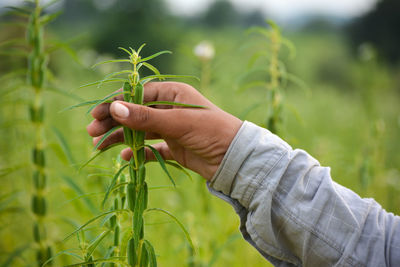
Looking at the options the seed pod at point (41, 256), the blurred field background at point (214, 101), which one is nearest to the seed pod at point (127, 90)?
the blurred field background at point (214, 101)

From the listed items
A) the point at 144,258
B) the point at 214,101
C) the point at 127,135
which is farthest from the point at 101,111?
the point at 214,101

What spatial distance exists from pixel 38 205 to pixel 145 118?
0.58m

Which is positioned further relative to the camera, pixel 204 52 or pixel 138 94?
pixel 204 52

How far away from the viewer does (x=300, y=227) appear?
940mm

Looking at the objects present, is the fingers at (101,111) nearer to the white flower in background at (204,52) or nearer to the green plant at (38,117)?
the green plant at (38,117)

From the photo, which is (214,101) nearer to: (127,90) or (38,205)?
(38,205)

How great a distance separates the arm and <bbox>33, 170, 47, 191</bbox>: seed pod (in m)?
0.28

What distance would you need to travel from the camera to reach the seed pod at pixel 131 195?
79cm

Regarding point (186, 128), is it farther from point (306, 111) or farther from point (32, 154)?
point (306, 111)

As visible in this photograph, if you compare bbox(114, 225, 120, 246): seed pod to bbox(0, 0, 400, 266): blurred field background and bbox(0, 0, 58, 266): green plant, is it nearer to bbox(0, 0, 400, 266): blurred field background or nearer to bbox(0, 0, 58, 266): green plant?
bbox(0, 0, 400, 266): blurred field background

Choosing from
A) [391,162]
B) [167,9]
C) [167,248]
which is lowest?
[167,248]

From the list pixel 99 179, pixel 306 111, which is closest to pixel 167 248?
pixel 99 179

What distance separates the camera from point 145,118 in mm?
784

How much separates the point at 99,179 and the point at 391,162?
244 centimetres
